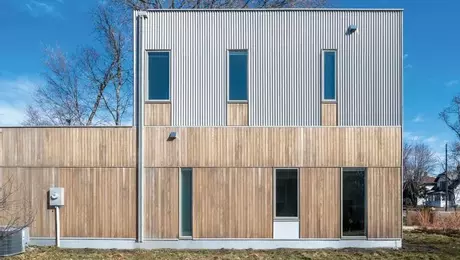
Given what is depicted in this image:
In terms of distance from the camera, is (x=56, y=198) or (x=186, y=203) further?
(x=186, y=203)

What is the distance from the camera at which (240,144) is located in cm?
1173

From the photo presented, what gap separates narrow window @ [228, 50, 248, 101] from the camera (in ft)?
39.0

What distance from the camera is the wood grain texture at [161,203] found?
11641mm

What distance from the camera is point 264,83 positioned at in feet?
39.0

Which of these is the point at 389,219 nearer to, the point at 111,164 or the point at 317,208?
the point at 317,208

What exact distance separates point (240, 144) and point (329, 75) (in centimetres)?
334

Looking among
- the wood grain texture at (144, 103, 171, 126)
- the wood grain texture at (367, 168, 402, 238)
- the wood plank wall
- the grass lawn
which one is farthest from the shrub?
the wood plank wall

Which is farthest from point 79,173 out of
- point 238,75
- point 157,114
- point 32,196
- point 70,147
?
point 238,75

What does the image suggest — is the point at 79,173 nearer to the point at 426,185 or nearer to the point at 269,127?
the point at 269,127

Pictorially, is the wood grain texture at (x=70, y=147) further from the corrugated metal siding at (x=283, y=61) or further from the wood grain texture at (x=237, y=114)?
the wood grain texture at (x=237, y=114)

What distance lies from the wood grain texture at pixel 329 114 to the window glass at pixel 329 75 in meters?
0.24

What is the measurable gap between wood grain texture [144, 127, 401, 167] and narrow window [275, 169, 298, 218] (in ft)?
0.95

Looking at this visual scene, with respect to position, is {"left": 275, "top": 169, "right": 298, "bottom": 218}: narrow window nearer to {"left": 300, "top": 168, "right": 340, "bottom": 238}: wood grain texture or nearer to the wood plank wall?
{"left": 300, "top": 168, "right": 340, "bottom": 238}: wood grain texture

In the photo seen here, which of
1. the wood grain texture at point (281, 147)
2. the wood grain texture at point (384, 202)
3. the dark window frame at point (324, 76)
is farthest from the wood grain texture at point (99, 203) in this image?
the wood grain texture at point (384, 202)
